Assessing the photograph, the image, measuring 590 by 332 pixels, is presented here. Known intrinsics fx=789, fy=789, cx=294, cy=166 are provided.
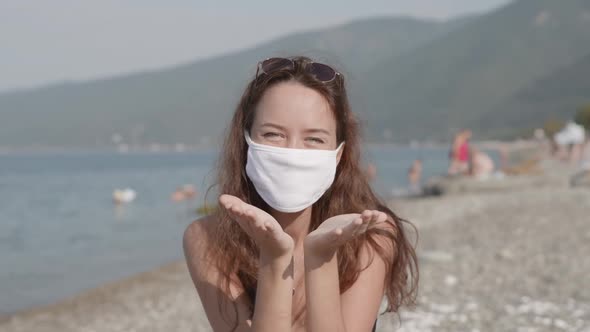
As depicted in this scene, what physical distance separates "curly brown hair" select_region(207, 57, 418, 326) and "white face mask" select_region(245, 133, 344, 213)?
0.16 metres

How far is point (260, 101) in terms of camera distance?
3.03 meters

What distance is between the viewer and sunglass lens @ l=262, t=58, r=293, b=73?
10.1 ft

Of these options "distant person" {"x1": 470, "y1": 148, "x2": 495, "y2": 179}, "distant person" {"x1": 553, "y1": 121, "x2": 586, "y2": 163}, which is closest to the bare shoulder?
"distant person" {"x1": 470, "y1": 148, "x2": 495, "y2": 179}

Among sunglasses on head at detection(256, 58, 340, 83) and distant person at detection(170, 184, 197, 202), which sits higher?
sunglasses on head at detection(256, 58, 340, 83)

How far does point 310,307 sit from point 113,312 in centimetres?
703

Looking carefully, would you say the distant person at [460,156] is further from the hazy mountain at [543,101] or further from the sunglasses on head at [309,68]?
the hazy mountain at [543,101]

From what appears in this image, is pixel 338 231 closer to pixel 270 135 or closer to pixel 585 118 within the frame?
pixel 270 135

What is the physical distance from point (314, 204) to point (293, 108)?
49cm

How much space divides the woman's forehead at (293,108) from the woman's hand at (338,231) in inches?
16.4

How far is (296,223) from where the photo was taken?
3115mm

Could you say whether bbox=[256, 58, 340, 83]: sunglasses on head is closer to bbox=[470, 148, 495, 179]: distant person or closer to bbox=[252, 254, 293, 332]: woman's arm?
bbox=[252, 254, 293, 332]: woman's arm

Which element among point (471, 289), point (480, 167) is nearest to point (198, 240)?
point (471, 289)

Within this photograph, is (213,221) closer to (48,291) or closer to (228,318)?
(228,318)

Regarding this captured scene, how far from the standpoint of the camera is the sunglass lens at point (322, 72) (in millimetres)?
3072
